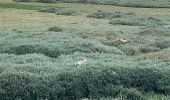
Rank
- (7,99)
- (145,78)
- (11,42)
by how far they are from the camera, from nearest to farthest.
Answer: (7,99), (145,78), (11,42)

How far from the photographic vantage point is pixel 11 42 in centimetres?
2522

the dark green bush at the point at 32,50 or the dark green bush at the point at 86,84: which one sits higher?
the dark green bush at the point at 86,84

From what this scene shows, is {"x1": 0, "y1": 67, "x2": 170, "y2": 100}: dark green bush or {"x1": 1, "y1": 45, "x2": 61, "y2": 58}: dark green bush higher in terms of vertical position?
{"x1": 0, "y1": 67, "x2": 170, "y2": 100}: dark green bush

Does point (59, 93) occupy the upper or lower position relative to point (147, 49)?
upper

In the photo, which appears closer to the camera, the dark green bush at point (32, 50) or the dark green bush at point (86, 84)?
the dark green bush at point (86, 84)

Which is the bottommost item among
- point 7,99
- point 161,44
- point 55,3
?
point 55,3

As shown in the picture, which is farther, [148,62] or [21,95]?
[148,62]

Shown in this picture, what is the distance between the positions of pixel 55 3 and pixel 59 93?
63250 millimetres

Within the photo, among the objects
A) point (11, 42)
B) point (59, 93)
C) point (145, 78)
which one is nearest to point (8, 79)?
point (59, 93)

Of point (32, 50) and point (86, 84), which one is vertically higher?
point (86, 84)

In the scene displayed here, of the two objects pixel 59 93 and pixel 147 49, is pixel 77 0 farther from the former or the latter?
pixel 59 93

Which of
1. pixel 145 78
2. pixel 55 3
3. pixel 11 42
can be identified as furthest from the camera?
pixel 55 3

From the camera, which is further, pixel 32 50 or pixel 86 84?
pixel 32 50

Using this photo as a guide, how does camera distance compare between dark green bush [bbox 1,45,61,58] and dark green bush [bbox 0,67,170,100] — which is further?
dark green bush [bbox 1,45,61,58]
